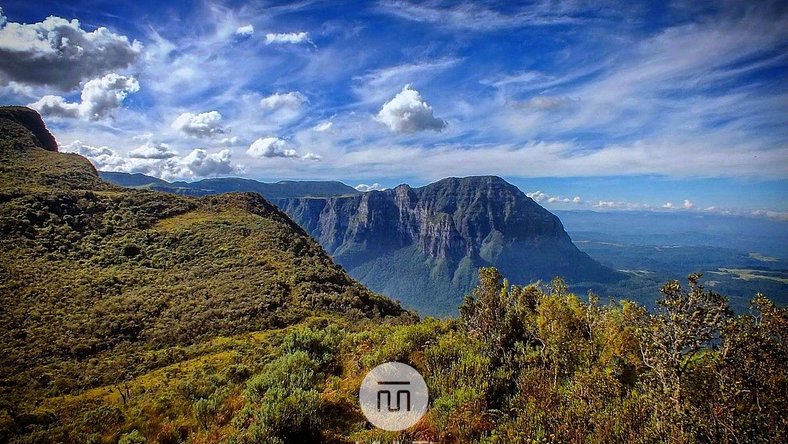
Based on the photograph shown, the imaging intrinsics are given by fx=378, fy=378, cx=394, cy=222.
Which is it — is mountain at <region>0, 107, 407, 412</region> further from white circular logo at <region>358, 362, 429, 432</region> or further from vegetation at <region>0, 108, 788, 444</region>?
white circular logo at <region>358, 362, 429, 432</region>

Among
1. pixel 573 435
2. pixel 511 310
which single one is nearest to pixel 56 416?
pixel 511 310

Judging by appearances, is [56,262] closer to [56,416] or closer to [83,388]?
[83,388]

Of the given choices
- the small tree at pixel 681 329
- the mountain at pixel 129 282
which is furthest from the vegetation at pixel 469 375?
the mountain at pixel 129 282

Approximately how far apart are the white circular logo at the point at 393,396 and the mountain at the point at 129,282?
3617 cm

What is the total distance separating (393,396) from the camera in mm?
10281

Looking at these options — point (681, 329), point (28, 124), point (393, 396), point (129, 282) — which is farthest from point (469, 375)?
point (28, 124)

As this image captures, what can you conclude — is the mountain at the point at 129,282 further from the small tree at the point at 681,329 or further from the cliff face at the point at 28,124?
the small tree at the point at 681,329

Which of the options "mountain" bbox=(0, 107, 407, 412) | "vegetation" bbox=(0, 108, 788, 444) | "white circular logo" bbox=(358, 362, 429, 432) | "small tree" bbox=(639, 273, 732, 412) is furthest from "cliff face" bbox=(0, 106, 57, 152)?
"small tree" bbox=(639, 273, 732, 412)

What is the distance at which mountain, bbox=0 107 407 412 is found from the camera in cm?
4012

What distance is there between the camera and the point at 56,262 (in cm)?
5612

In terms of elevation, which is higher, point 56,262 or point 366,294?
point 56,262

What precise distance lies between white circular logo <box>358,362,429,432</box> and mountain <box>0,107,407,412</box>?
119 ft

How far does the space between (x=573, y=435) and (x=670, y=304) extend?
3.17 metres

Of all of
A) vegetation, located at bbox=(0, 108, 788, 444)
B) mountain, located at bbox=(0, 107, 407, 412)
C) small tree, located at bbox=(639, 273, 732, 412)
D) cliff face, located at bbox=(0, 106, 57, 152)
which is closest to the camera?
vegetation, located at bbox=(0, 108, 788, 444)
